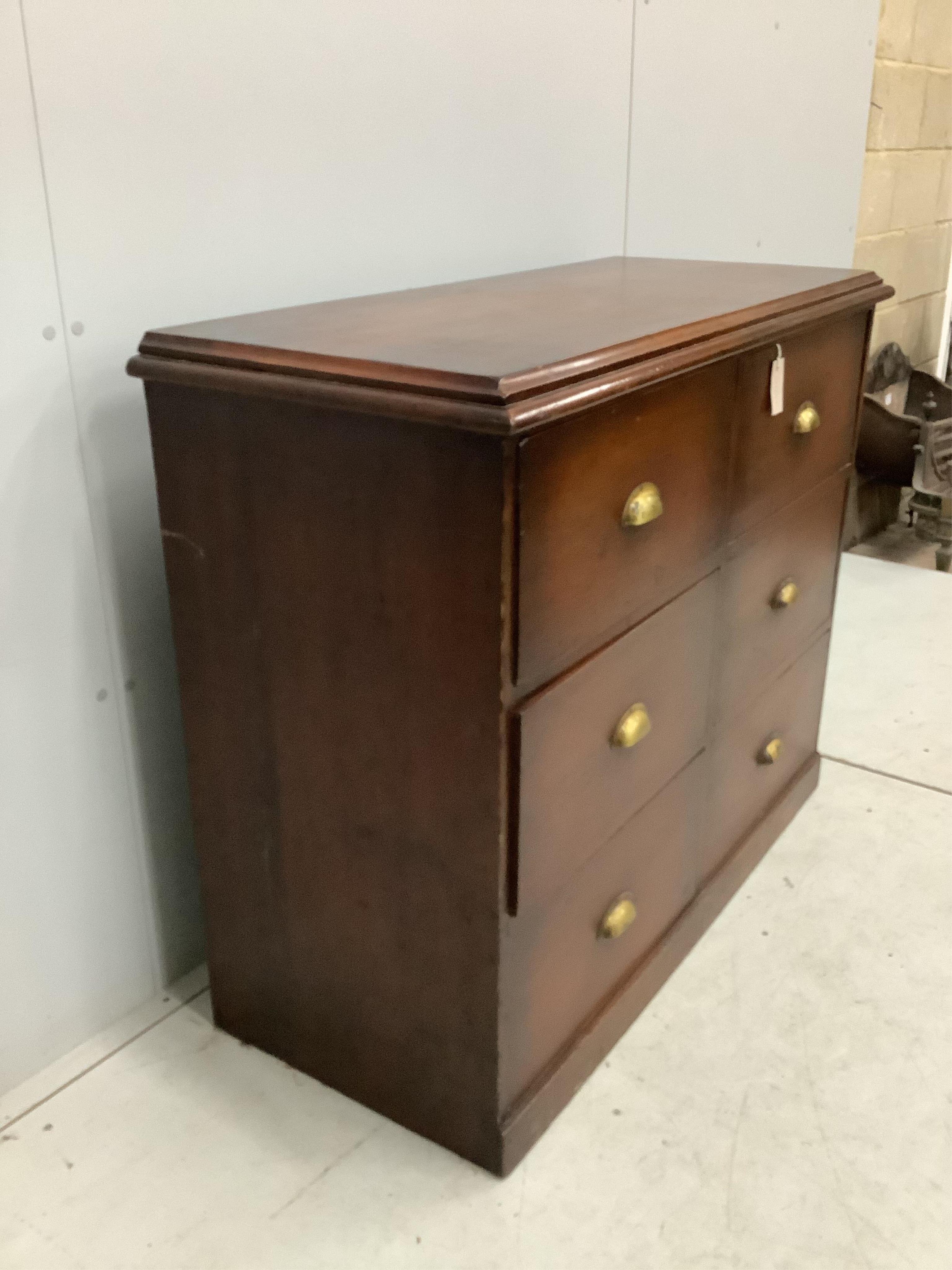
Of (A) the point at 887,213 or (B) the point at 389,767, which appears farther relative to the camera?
(A) the point at 887,213

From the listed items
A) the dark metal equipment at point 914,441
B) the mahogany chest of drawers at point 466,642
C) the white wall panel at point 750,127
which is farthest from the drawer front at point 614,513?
the dark metal equipment at point 914,441

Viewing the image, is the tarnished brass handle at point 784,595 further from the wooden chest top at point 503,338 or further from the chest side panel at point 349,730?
the chest side panel at point 349,730

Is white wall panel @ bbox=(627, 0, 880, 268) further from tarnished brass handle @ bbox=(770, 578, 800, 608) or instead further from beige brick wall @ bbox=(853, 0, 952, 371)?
tarnished brass handle @ bbox=(770, 578, 800, 608)

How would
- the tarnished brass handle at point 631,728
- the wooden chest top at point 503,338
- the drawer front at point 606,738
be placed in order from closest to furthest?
the wooden chest top at point 503,338
the drawer front at point 606,738
the tarnished brass handle at point 631,728

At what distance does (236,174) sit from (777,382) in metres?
0.70

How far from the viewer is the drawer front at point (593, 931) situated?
1.16 metres

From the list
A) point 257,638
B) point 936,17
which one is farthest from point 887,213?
point 257,638

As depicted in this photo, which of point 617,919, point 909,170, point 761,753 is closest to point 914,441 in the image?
point 909,170

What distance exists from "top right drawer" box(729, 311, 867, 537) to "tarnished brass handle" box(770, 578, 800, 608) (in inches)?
5.1

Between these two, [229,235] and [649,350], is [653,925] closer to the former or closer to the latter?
[649,350]

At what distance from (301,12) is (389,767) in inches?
35.5

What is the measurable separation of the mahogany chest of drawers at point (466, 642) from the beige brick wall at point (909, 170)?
6.43ft

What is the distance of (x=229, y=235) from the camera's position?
4.28ft

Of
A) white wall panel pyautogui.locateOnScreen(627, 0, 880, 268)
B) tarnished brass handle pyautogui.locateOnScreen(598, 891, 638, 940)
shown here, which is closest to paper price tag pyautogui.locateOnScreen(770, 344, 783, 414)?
tarnished brass handle pyautogui.locateOnScreen(598, 891, 638, 940)
